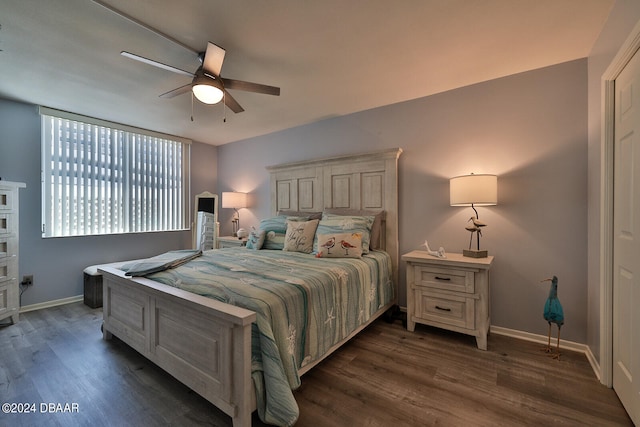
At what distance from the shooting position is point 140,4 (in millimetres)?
1614

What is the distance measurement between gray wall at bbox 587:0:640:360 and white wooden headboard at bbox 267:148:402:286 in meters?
1.57

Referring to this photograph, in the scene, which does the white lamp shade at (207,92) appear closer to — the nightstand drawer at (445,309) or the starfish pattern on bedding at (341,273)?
the starfish pattern on bedding at (341,273)

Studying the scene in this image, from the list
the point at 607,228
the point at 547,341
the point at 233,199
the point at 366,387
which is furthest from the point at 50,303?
the point at 607,228

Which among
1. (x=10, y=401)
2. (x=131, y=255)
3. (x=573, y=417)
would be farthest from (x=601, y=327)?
(x=131, y=255)

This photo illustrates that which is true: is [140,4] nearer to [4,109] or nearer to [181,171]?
[4,109]

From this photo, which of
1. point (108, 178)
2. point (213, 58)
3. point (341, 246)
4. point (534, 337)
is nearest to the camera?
point (213, 58)

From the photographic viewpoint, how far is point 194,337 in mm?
1551

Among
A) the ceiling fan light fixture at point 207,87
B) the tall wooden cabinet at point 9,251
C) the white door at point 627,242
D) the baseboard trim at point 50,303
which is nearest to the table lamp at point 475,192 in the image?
the white door at point 627,242

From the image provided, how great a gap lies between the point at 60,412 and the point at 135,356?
585 mm

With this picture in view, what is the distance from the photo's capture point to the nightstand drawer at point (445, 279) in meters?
2.31

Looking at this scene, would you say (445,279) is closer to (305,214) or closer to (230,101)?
(305,214)

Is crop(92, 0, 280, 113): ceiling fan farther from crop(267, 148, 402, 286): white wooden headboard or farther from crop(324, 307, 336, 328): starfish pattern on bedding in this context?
crop(324, 307, 336, 328): starfish pattern on bedding

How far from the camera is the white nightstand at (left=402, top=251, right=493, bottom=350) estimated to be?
2.25 meters

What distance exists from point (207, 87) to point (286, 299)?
Answer: 1.60m
